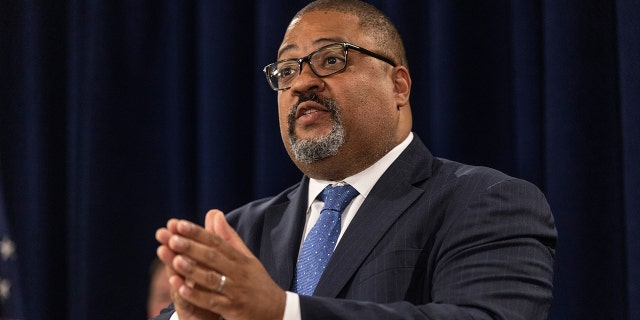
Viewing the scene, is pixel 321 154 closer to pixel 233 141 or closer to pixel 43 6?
pixel 233 141

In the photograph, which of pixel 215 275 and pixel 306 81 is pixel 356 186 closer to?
pixel 306 81

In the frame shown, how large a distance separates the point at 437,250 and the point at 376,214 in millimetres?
171

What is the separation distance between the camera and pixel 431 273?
1669 millimetres

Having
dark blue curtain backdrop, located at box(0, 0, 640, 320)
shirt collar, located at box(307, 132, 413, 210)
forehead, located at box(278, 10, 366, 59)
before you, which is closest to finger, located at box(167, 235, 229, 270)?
shirt collar, located at box(307, 132, 413, 210)

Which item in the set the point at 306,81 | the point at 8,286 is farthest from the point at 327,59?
the point at 8,286

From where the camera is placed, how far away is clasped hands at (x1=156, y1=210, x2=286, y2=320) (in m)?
1.18

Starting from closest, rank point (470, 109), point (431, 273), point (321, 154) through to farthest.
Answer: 1. point (431, 273)
2. point (321, 154)
3. point (470, 109)

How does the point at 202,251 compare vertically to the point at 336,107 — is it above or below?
below

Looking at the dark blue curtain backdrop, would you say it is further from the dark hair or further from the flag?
the flag

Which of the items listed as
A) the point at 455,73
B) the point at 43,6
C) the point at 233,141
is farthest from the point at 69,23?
the point at 455,73

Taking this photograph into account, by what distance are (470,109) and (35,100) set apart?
157 cm

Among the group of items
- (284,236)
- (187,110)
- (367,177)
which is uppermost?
(187,110)

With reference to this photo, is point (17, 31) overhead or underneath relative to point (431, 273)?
overhead

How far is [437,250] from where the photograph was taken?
1.67 meters
